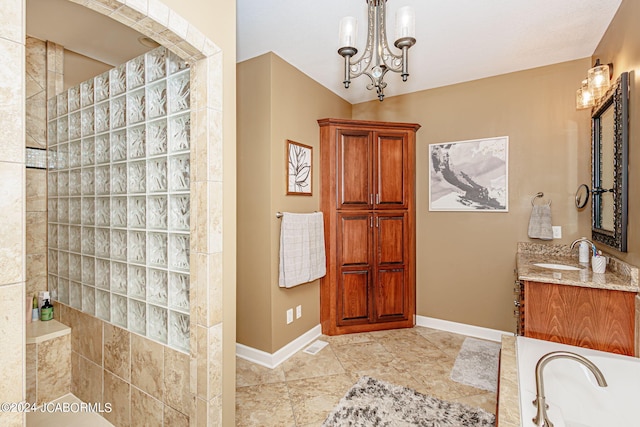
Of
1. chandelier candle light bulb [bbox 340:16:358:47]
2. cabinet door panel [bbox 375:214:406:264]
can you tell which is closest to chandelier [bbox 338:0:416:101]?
chandelier candle light bulb [bbox 340:16:358:47]

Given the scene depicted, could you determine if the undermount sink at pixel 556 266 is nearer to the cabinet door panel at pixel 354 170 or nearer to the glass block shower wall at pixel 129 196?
the cabinet door panel at pixel 354 170

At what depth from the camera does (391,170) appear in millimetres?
3381

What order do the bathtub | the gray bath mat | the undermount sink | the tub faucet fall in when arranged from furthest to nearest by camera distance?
1. the undermount sink
2. the gray bath mat
3. the bathtub
4. the tub faucet

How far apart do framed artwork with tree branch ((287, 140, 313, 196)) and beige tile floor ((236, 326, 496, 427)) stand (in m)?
1.48

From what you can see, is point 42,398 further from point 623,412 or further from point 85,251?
point 623,412

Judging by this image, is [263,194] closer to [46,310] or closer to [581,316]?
[46,310]

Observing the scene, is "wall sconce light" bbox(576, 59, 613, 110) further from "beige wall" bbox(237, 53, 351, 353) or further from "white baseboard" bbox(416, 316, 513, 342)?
"beige wall" bbox(237, 53, 351, 353)

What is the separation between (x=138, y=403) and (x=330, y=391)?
121 centimetres

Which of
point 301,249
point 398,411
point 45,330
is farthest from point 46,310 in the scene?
point 398,411

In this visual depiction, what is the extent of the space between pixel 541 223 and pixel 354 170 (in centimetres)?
176

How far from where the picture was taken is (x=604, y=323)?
1831mm

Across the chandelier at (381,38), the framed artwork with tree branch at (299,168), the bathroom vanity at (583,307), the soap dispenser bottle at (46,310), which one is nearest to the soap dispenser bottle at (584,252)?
the bathroom vanity at (583,307)

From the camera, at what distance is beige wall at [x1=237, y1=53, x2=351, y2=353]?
265 cm

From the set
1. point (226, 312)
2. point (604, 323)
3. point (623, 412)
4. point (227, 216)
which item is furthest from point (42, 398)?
point (604, 323)
